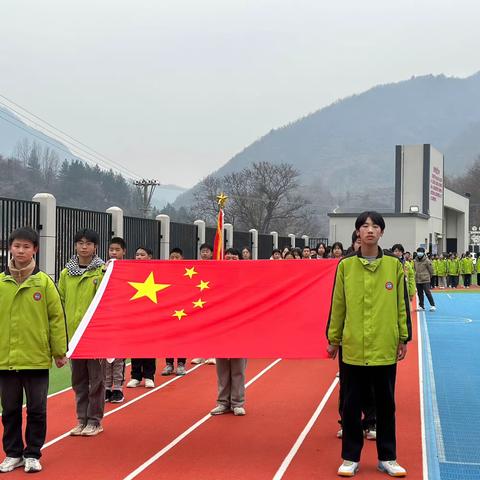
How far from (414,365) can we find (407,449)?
4741 mm

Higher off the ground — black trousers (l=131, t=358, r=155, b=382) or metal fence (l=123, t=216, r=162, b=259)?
metal fence (l=123, t=216, r=162, b=259)

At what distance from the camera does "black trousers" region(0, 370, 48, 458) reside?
17.8ft

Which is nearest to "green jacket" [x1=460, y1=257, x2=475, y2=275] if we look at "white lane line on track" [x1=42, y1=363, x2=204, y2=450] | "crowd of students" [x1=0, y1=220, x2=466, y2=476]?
"white lane line on track" [x1=42, y1=363, x2=204, y2=450]

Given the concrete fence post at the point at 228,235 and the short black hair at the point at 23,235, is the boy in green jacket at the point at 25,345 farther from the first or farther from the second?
the concrete fence post at the point at 228,235

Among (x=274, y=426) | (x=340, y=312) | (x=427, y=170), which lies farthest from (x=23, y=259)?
(x=427, y=170)

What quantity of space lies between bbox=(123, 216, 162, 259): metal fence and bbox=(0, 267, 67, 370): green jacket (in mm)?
11232

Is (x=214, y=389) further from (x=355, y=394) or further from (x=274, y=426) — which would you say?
(x=355, y=394)

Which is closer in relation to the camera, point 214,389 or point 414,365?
point 214,389

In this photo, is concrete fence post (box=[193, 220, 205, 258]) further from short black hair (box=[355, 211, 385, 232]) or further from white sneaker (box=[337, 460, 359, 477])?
white sneaker (box=[337, 460, 359, 477])

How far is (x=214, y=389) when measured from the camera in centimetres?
864

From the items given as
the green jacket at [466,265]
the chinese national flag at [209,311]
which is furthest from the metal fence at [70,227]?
the green jacket at [466,265]

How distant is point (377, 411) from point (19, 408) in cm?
277

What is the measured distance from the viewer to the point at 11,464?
5.37 metres

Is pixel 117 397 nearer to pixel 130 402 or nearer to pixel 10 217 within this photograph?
pixel 130 402
